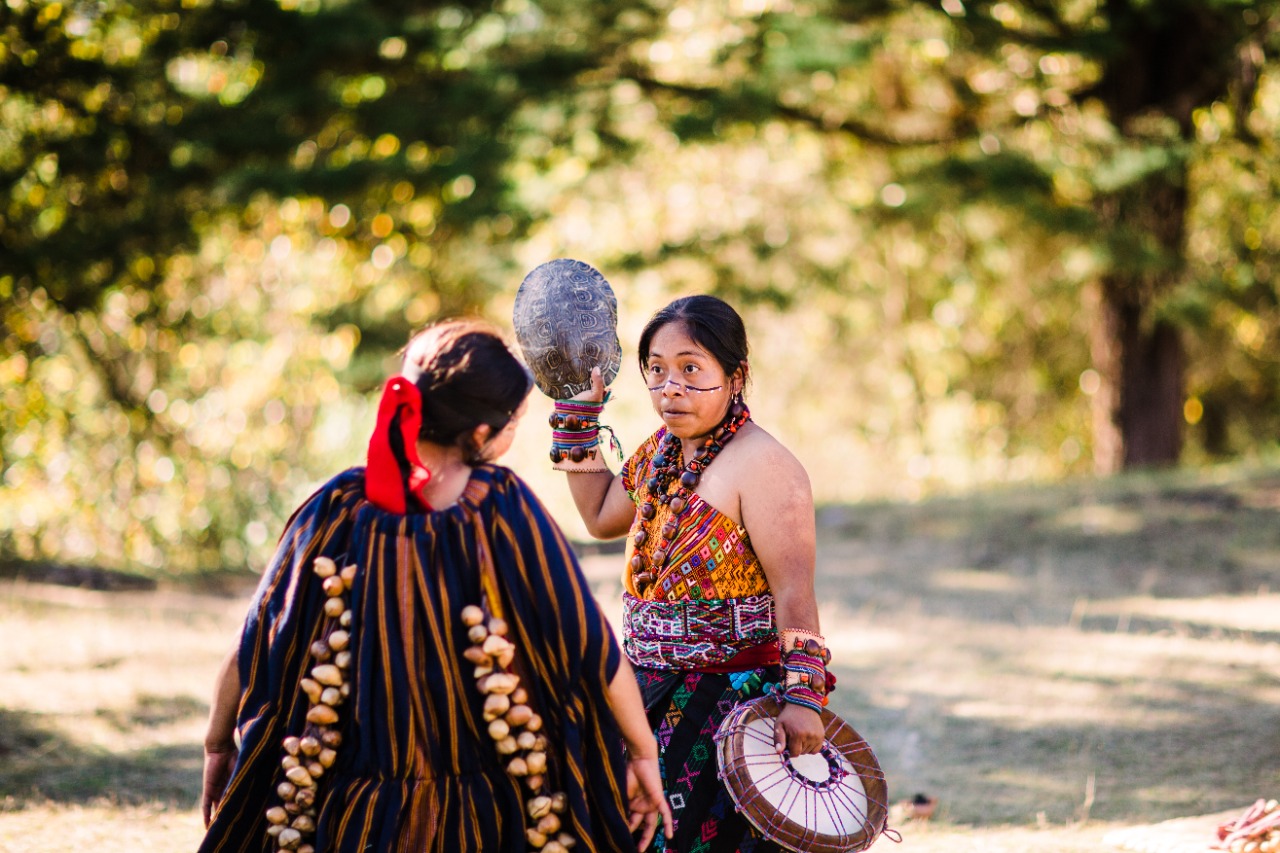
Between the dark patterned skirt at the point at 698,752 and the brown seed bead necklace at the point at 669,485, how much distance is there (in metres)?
0.25

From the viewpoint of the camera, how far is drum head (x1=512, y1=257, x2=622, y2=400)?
9.82ft

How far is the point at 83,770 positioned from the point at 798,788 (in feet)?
9.37

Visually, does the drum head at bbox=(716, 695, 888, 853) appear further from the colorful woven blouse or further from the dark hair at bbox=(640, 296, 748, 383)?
the dark hair at bbox=(640, 296, 748, 383)

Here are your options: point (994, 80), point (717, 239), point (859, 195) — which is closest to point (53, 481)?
point (717, 239)

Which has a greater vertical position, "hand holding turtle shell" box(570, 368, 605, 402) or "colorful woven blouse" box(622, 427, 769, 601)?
"hand holding turtle shell" box(570, 368, 605, 402)

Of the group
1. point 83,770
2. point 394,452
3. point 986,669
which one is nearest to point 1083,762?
point 986,669

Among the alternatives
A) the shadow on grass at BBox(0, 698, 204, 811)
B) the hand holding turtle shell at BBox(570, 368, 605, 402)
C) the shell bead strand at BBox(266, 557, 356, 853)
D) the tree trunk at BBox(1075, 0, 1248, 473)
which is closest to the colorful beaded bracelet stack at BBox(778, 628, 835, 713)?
the hand holding turtle shell at BBox(570, 368, 605, 402)

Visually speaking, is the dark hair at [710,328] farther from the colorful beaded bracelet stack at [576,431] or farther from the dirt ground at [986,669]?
the dirt ground at [986,669]

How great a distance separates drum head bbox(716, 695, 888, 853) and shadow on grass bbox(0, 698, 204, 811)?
228cm

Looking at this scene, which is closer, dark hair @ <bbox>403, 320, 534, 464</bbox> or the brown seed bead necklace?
dark hair @ <bbox>403, 320, 534, 464</bbox>

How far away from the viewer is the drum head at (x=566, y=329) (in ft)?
9.82

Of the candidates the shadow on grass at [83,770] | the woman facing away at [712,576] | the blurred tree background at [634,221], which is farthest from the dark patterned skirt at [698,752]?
the blurred tree background at [634,221]

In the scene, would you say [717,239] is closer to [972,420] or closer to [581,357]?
[972,420]

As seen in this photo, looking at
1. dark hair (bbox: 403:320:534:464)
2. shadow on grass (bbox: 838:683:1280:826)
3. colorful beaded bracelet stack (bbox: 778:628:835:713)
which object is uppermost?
dark hair (bbox: 403:320:534:464)
